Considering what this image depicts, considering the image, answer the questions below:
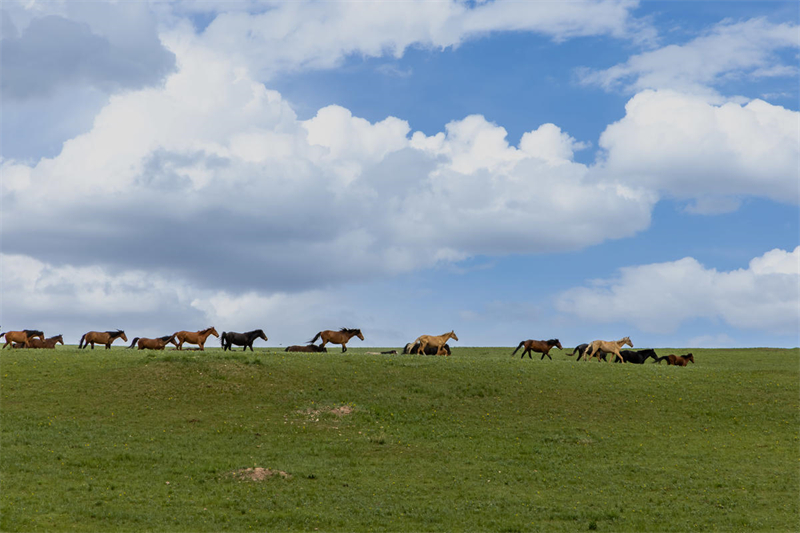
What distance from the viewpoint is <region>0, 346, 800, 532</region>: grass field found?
24.4 meters

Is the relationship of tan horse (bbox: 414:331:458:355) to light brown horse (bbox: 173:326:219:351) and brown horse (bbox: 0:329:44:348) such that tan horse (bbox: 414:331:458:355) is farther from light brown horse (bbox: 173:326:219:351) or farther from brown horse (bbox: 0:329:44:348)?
brown horse (bbox: 0:329:44:348)

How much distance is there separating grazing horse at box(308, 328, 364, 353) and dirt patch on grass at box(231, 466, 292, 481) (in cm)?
2485

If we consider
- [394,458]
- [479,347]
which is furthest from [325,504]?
[479,347]

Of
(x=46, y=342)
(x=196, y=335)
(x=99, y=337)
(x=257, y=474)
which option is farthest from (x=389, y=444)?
(x=46, y=342)

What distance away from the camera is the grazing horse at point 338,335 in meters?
53.2

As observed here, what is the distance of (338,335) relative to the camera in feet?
176

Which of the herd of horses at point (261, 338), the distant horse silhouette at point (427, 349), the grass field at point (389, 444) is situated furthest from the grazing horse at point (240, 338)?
the distant horse silhouette at point (427, 349)

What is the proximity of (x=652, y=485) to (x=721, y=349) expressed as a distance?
5195 centimetres

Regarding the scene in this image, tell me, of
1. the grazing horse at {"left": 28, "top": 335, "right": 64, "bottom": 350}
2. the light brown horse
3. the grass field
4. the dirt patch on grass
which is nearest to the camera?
the grass field

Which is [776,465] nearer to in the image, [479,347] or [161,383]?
[161,383]

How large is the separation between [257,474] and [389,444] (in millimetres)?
7235

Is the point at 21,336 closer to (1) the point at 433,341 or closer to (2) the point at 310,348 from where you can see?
(2) the point at 310,348

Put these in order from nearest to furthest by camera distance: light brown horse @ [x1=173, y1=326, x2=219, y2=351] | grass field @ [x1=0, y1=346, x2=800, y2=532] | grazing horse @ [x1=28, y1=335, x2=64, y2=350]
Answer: grass field @ [x1=0, y1=346, x2=800, y2=532] → light brown horse @ [x1=173, y1=326, x2=219, y2=351] → grazing horse @ [x1=28, y1=335, x2=64, y2=350]

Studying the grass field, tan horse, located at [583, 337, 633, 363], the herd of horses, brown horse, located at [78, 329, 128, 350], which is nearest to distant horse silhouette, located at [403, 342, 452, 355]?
the herd of horses
